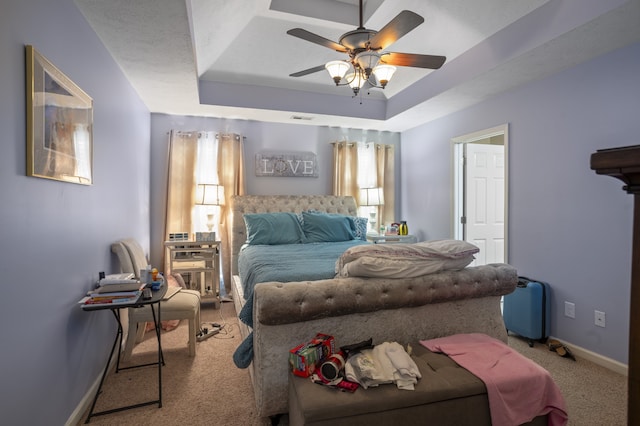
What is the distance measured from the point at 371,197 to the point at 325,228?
4.10 feet

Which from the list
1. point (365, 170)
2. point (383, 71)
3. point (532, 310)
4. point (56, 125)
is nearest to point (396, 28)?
point (383, 71)

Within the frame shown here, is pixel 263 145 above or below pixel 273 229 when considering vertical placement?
above

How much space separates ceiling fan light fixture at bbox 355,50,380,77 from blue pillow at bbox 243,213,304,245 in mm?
2138

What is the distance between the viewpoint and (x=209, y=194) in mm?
4266

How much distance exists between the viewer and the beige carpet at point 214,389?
198 cm

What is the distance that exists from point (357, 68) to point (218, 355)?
248cm

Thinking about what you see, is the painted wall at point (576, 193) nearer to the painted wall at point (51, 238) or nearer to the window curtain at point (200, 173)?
the window curtain at point (200, 173)

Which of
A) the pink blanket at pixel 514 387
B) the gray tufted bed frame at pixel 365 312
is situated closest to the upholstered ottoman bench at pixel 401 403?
the pink blanket at pixel 514 387

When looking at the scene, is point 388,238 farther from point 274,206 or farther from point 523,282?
point 523,282

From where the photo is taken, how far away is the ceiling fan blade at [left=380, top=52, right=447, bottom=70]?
Answer: 2309 mm

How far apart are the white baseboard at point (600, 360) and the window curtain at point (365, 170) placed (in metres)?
2.93

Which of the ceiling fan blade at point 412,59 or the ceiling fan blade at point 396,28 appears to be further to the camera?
the ceiling fan blade at point 412,59

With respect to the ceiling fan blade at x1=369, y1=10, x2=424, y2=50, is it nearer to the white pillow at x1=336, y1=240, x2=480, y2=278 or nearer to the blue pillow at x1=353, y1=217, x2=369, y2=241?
the white pillow at x1=336, y1=240, x2=480, y2=278

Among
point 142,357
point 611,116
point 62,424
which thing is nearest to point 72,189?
point 62,424
